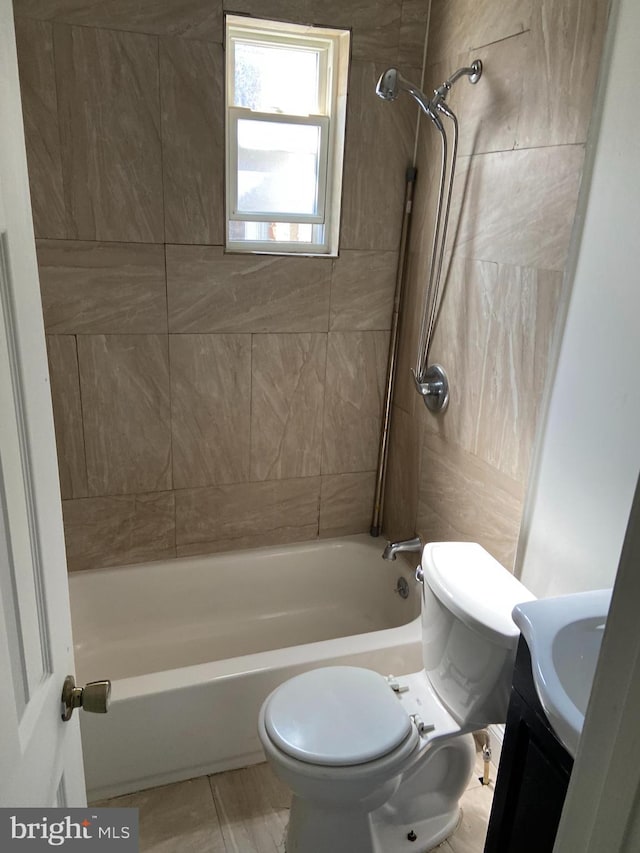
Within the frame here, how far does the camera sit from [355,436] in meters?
2.58

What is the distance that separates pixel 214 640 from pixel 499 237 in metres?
1.77

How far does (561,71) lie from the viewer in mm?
1546

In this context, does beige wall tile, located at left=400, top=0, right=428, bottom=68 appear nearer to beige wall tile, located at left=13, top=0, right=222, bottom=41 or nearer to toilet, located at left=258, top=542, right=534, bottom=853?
beige wall tile, located at left=13, top=0, right=222, bottom=41

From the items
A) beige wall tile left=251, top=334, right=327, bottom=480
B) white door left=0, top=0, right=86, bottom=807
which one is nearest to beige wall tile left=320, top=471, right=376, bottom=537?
beige wall tile left=251, top=334, right=327, bottom=480

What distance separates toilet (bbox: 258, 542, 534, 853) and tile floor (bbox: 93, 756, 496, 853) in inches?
3.1

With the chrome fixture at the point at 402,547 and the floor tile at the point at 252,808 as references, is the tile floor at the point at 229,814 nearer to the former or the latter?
the floor tile at the point at 252,808

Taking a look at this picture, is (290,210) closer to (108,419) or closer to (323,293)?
(323,293)

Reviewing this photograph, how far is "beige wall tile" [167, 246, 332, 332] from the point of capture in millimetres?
2188

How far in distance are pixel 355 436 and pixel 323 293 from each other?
1.95 ft

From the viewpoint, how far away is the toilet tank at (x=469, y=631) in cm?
146

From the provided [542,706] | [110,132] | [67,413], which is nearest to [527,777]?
[542,706]

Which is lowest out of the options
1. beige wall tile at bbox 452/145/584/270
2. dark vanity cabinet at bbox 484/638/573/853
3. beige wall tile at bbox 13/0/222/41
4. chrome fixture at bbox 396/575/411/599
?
chrome fixture at bbox 396/575/411/599

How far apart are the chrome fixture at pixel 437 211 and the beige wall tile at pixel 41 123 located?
987mm

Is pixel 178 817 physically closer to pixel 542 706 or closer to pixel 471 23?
pixel 542 706
